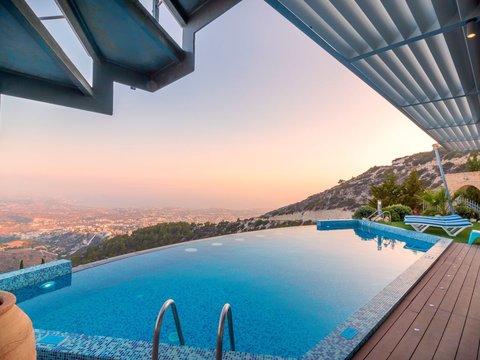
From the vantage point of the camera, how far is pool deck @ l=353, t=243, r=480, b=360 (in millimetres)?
2092

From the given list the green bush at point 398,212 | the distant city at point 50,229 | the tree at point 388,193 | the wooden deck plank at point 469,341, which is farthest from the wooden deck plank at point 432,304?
the tree at point 388,193

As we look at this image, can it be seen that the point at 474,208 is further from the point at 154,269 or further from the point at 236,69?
the point at 154,269

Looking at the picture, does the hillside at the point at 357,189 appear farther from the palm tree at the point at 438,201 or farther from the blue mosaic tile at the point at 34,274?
the blue mosaic tile at the point at 34,274

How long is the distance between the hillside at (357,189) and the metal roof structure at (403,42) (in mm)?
16515

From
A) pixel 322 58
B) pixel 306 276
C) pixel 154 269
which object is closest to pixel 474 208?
pixel 322 58

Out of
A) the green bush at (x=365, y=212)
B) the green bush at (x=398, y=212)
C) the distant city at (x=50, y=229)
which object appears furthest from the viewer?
the green bush at (x=365, y=212)

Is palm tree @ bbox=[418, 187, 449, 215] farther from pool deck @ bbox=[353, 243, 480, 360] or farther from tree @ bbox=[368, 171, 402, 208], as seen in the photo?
pool deck @ bbox=[353, 243, 480, 360]

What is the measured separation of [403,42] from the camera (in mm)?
3123

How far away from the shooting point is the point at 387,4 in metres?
2.68

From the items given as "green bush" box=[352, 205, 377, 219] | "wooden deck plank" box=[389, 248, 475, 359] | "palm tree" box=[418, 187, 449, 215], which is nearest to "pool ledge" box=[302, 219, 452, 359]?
"wooden deck plank" box=[389, 248, 475, 359]

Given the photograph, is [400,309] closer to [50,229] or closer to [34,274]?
[34,274]

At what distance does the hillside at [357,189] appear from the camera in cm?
2286

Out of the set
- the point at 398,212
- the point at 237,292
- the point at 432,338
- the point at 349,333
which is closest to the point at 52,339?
the point at 349,333

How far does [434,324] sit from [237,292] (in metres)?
2.81
